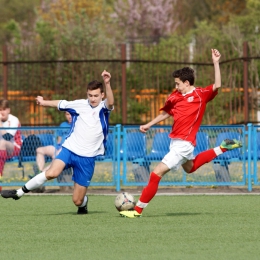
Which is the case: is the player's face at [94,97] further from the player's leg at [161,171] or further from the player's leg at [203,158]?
the player's leg at [203,158]

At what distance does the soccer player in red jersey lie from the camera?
1088 cm

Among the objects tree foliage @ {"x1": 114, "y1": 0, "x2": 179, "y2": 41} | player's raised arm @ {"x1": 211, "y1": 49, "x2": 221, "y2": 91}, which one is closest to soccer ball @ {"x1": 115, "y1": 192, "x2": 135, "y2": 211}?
player's raised arm @ {"x1": 211, "y1": 49, "x2": 221, "y2": 91}

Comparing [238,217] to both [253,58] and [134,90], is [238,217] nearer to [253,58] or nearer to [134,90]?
[253,58]

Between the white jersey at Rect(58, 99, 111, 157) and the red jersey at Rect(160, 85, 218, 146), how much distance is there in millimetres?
854

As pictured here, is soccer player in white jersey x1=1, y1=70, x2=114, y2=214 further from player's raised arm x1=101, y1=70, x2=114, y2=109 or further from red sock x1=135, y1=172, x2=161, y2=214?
red sock x1=135, y1=172, x2=161, y2=214

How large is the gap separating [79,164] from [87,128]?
0.45 meters

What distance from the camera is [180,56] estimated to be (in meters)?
20.0

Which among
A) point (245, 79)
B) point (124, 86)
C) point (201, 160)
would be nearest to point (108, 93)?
point (201, 160)

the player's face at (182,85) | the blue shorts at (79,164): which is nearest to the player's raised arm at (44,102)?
the blue shorts at (79,164)

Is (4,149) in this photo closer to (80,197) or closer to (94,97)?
(80,197)

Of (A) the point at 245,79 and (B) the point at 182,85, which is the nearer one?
(B) the point at 182,85

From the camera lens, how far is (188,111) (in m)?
11.1

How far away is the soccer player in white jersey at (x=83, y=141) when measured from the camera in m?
11.2

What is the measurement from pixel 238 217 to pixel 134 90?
9.75 meters
